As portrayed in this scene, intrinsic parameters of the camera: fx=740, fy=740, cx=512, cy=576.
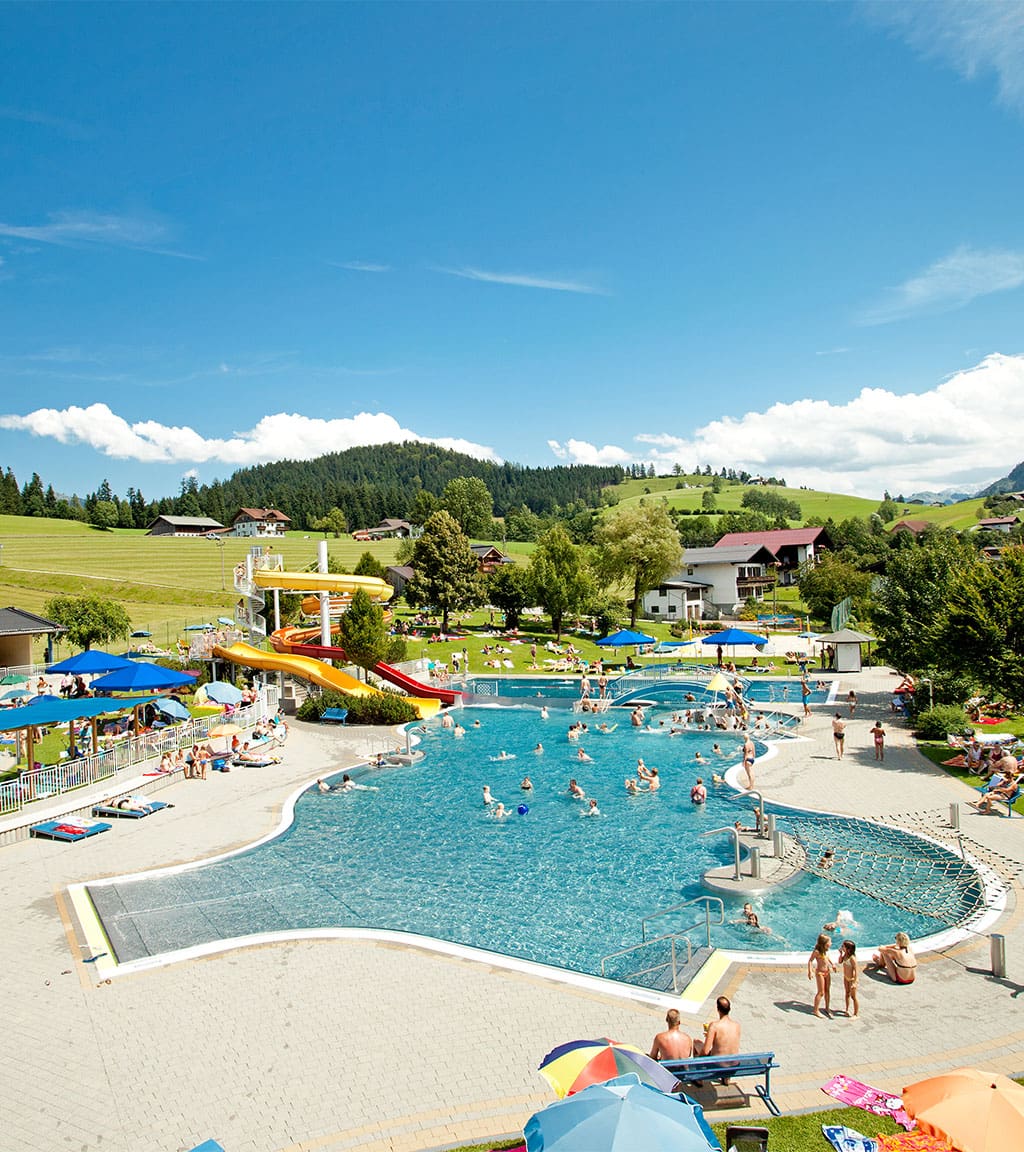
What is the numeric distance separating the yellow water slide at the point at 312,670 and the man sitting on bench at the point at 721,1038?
23863 millimetres

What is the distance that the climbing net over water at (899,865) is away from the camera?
42.0 ft

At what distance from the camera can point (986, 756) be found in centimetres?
2005

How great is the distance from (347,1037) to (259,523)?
130218mm

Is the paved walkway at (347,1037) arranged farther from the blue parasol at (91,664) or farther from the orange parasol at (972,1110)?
the blue parasol at (91,664)

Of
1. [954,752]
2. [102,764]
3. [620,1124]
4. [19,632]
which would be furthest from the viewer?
[19,632]

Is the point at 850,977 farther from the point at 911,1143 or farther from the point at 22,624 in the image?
the point at 22,624

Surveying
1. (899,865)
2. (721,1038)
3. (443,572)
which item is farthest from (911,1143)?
(443,572)

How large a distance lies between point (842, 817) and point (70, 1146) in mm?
15879

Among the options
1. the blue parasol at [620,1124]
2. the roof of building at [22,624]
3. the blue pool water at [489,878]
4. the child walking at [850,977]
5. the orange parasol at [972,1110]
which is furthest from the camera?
the roof of building at [22,624]

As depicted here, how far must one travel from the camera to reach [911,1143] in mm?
6660

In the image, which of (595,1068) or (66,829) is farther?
(66,829)

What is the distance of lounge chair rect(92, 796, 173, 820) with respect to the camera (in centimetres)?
1888

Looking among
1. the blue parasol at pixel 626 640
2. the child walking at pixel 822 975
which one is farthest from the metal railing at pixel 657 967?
the blue parasol at pixel 626 640

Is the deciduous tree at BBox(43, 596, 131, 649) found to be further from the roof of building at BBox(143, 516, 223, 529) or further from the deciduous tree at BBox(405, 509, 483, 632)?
the roof of building at BBox(143, 516, 223, 529)
